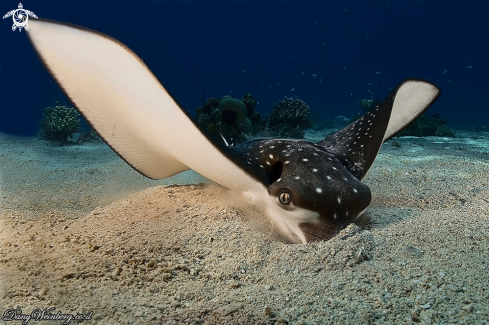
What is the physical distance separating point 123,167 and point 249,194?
3.98 metres

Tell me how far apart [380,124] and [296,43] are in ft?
308

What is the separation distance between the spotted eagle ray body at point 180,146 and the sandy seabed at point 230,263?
268mm

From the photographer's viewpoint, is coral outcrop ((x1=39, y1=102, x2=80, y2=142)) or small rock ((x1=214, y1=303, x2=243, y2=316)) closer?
small rock ((x1=214, y1=303, x2=243, y2=316))

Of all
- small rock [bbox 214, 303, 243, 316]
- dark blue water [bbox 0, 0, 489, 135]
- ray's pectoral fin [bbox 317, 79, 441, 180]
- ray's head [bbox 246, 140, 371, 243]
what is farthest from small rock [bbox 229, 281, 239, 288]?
dark blue water [bbox 0, 0, 489, 135]

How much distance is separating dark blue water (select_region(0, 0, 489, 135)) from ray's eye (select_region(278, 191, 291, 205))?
1731 inches

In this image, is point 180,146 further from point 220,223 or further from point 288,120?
point 288,120

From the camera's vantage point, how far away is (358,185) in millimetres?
2365

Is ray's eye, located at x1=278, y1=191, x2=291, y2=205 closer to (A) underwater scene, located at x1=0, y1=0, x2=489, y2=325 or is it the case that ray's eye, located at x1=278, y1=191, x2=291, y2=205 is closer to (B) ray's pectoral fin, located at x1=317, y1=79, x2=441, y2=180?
(A) underwater scene, located at x1=0, y1=0, x2=489, y2=325

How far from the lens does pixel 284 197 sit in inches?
86.4

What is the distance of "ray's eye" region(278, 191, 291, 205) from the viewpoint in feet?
7.14

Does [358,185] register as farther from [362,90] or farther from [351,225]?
[362,90]

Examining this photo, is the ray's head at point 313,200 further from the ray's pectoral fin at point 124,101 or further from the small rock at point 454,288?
the small rock at point 454,288

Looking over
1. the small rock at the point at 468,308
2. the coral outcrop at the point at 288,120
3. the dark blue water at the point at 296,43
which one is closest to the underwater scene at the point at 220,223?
the small rock at the point at 468,308

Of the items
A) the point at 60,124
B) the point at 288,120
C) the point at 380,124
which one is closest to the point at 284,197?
the point at 380,124
